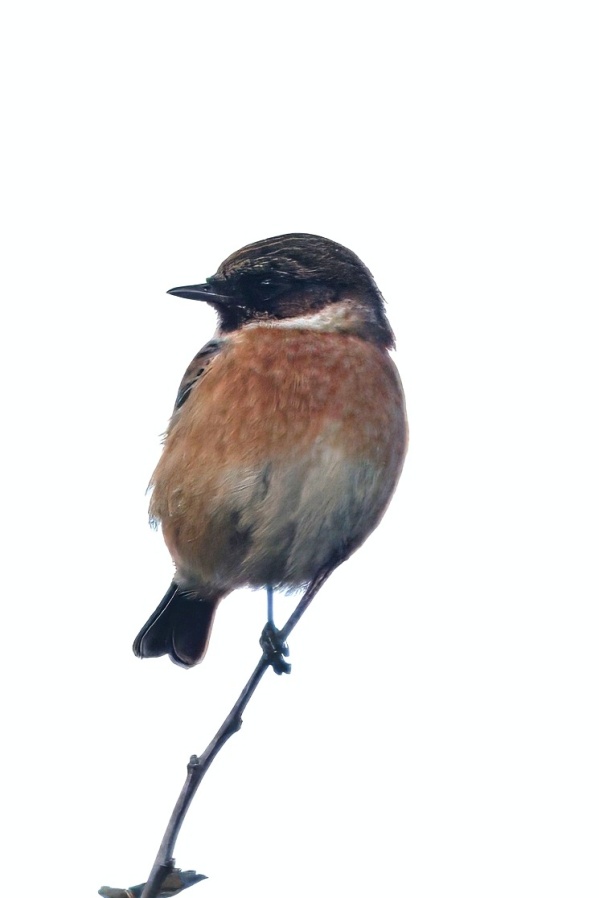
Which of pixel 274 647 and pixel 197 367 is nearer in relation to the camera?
pixel 274 647

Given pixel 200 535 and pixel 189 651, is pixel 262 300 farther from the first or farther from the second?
pixel 189 651

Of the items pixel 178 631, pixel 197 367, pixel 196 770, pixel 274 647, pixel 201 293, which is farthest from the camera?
pixel 178 631

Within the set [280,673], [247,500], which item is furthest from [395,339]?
[280,673]

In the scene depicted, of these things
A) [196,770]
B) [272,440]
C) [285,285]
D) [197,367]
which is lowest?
[196,770]

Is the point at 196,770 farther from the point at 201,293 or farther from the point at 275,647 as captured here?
the point at 201,293

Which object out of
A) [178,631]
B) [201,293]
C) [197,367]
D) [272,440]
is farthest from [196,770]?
[178,631]

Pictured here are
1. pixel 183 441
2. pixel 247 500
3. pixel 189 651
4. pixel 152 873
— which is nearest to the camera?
pixel 152 873
